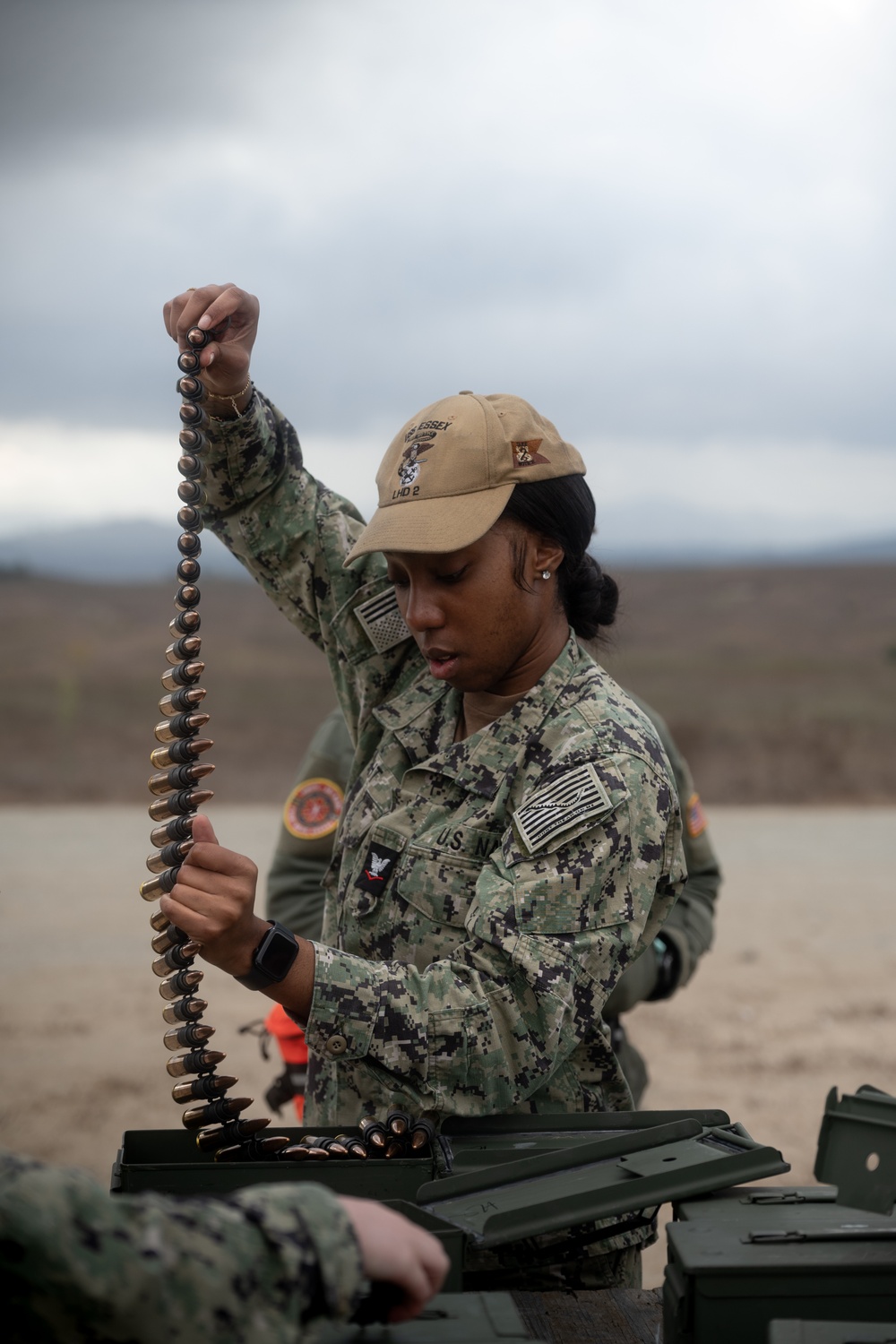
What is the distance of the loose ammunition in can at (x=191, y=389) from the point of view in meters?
3.36

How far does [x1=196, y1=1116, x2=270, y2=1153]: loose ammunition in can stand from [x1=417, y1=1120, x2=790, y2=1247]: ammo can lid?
0.43 meters

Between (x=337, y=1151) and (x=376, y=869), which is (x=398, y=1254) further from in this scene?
(x=376, y=869)

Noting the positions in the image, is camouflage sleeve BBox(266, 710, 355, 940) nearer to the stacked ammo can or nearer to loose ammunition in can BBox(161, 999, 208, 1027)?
the stacked ammo can

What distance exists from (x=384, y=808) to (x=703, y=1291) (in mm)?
1399

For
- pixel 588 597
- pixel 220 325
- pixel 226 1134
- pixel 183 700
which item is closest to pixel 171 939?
pixel 226 1134

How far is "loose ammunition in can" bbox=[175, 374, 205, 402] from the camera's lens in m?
3.36

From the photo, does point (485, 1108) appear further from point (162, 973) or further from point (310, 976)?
point (162, 973)

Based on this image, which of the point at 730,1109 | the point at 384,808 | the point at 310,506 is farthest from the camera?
the point at 730,1109

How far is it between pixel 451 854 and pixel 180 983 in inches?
24.2

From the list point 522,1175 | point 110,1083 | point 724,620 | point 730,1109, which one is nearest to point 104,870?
point 110,1083

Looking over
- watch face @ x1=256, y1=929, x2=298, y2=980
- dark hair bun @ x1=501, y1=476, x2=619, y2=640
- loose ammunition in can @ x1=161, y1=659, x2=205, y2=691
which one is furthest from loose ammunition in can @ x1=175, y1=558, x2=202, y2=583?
watch face @ x1=256, y1=929, x2=298, y2=980

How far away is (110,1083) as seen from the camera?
355 inches

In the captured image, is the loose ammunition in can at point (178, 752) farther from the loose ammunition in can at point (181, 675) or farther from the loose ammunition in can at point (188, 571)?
the loose ammunition in can at point (188, 571)

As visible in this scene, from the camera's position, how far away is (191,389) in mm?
3355
